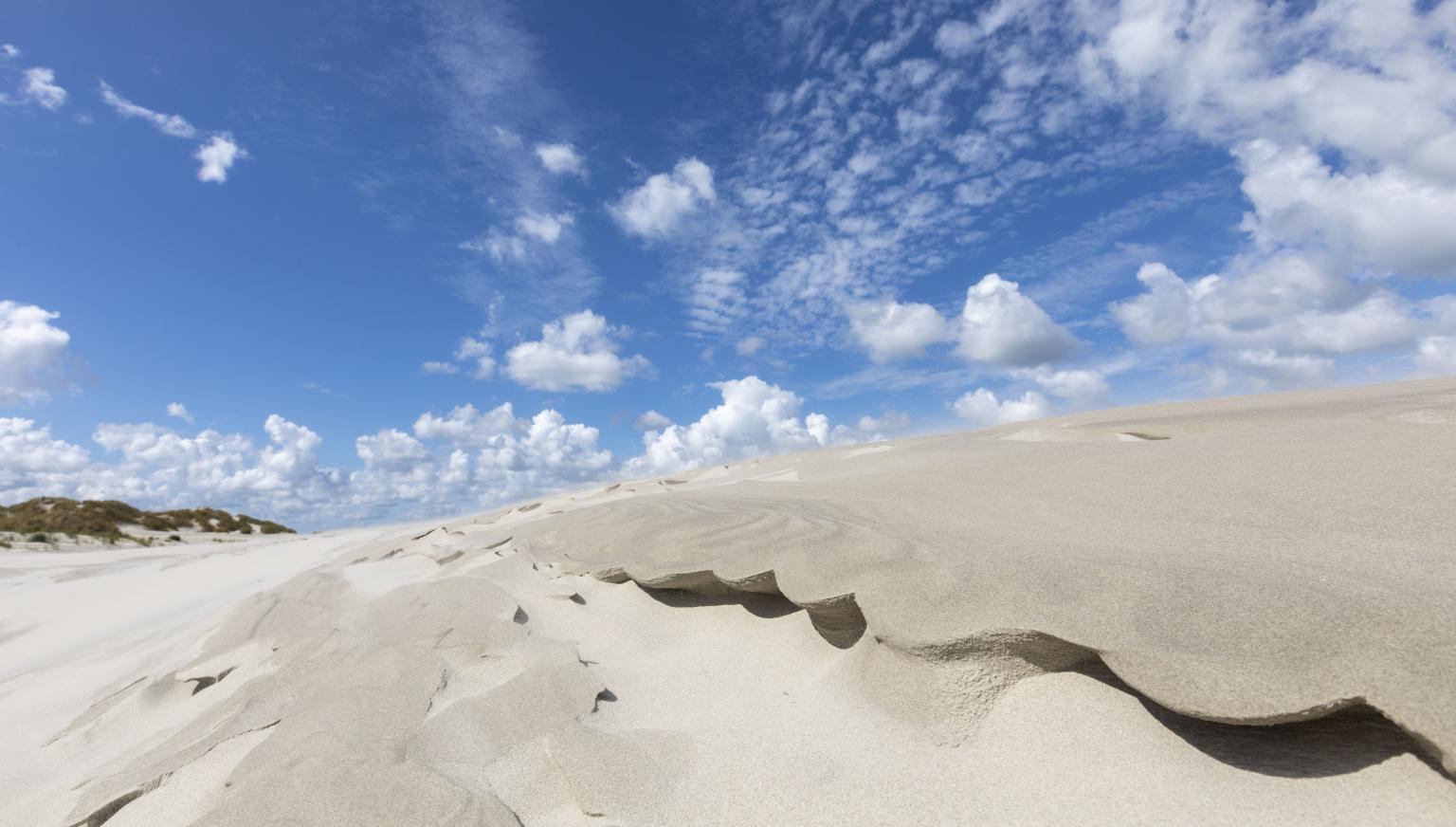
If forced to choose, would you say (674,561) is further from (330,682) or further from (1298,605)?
(1298,605)

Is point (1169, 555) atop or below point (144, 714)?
atop

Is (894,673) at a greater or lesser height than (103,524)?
lesser

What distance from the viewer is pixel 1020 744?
1719 millimetres

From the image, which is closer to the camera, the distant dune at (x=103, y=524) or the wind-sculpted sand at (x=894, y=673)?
the wind-sculpted sand at (x=894, y=673)

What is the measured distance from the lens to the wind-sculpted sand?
148 centimetres

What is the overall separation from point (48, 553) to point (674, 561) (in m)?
16.9

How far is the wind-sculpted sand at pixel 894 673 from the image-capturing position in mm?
1477

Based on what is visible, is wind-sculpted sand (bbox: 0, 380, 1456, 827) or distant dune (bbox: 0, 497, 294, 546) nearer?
wind-sculpted sand (bbox: 0, 380, 1456, 827)

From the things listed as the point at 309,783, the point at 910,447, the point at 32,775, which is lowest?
the point at 32,775

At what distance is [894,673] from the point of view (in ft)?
6.82

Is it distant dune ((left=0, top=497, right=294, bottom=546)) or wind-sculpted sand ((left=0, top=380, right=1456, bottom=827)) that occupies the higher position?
distant dune ((left=0, top=497, right=294, bottom=546))

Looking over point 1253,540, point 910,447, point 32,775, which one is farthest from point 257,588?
point 1253,540

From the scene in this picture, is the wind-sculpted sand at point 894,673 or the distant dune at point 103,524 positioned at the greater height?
the distant dune at point 103,524

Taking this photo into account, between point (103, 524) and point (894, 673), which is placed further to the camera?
point (103, 524)
